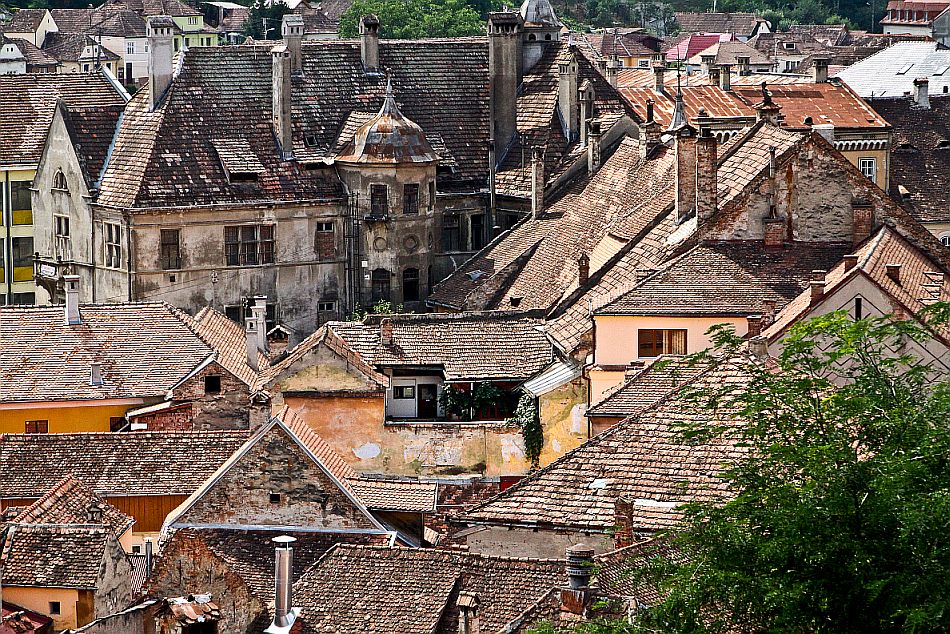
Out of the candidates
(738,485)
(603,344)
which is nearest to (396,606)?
(738,485)

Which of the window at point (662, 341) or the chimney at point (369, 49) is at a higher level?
the chimney at point (369, 49)

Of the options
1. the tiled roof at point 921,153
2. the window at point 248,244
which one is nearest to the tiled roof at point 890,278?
the window at point 248,244

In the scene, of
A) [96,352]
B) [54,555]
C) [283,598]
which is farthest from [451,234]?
[283,598]

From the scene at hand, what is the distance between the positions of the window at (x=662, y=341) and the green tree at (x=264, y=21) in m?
128

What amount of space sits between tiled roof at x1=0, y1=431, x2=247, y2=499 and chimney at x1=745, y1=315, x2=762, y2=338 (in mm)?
12069

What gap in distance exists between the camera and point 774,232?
59250 mm

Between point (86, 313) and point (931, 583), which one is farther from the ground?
point (931, 583)

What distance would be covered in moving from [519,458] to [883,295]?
1218cm

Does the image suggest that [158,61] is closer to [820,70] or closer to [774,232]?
[774,232]

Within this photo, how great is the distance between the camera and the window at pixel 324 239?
80.3 meters

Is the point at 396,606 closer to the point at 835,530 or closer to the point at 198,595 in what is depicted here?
the point at 198,595

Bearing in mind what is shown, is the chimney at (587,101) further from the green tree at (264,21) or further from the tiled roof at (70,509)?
the green tree at (264,21)

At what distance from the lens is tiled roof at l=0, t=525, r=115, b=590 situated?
47.3 metres

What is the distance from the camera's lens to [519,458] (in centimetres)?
5988
